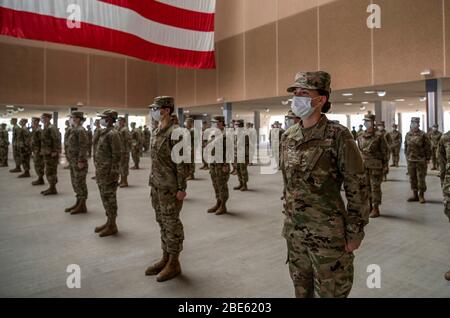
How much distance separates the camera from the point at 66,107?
18562 millimetres

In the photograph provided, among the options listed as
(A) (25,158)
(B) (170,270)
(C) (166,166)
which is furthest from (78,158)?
(A) (25,158)

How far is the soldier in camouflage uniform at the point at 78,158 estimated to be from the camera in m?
5.99

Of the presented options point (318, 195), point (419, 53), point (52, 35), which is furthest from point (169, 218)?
point (419, 53)

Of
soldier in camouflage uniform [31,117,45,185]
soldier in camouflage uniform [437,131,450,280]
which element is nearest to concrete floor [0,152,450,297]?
soldier in camouflage uniform [437,131,450,280]

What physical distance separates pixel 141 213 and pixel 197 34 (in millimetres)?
8313

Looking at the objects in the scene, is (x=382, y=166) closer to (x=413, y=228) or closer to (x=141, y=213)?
(x=413, y=228)

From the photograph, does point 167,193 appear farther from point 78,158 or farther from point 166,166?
point 78,158

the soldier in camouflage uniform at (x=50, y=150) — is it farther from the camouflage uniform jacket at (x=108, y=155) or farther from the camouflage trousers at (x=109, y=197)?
the camouflage trousers at (x=109, y=197)

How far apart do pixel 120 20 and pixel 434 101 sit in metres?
9.30

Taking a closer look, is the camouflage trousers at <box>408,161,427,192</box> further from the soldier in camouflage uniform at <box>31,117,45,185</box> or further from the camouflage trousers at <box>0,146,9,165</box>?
the camouflage trousers at <box>0,146,9,165</box>

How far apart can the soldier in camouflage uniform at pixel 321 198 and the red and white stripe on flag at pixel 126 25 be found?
7978 mm

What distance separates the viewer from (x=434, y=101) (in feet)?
33.1

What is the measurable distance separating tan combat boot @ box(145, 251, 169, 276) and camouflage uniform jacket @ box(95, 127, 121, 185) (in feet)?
5.75

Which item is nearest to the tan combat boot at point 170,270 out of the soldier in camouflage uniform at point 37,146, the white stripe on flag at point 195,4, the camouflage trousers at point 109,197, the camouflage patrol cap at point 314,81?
the camouflage trousers at point 109,197
